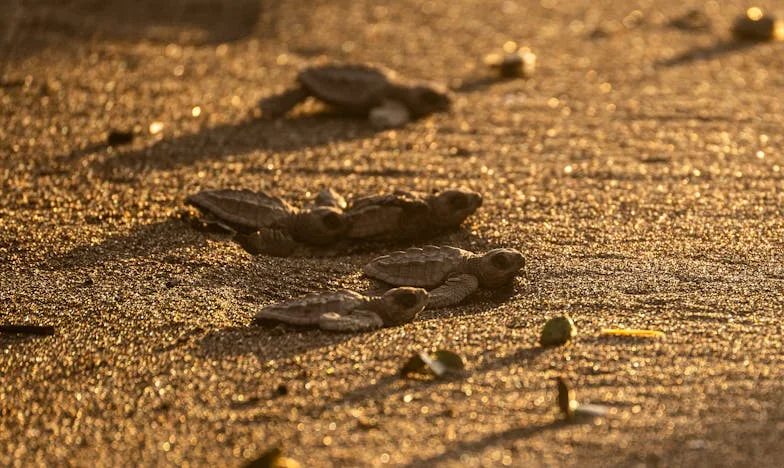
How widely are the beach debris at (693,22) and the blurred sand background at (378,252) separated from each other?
9cm

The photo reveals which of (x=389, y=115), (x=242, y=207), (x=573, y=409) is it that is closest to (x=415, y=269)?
(x=242, y=207)

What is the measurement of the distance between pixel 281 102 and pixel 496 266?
2.26 metres

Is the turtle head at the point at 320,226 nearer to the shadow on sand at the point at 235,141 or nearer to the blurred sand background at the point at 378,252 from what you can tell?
the blurred sand background at the point at 378,252

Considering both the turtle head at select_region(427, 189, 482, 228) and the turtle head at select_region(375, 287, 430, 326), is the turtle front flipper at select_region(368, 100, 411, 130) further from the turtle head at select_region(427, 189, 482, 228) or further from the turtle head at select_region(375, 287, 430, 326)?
the turtle head at select_region(375, 287, 430, 326)

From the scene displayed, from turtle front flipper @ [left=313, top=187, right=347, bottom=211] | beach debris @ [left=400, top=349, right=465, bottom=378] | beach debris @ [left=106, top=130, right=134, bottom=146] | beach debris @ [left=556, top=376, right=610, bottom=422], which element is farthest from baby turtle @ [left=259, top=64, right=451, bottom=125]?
beach debris @ [left=556, top=376, right=610, bottom=422]

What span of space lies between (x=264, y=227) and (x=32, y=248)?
74 cm

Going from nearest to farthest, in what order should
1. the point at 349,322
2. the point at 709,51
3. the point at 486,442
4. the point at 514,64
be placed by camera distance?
1. the point at 486,442
2. the point at 349,322
3. the point at 514,64
4. the point at 709,51

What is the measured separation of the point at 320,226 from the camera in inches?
161

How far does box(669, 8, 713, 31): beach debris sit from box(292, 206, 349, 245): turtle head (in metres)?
3.92

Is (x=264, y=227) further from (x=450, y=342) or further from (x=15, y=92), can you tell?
(x=15, y=92)

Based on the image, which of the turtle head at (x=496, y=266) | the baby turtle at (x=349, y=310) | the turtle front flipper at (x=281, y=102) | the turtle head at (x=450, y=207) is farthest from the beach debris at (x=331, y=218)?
the turtle front flipper at (x=281, y=102)

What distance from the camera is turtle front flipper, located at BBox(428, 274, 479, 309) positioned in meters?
3.62

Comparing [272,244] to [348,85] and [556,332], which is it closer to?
[556,332]

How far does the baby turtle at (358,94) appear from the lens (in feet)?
18.5
